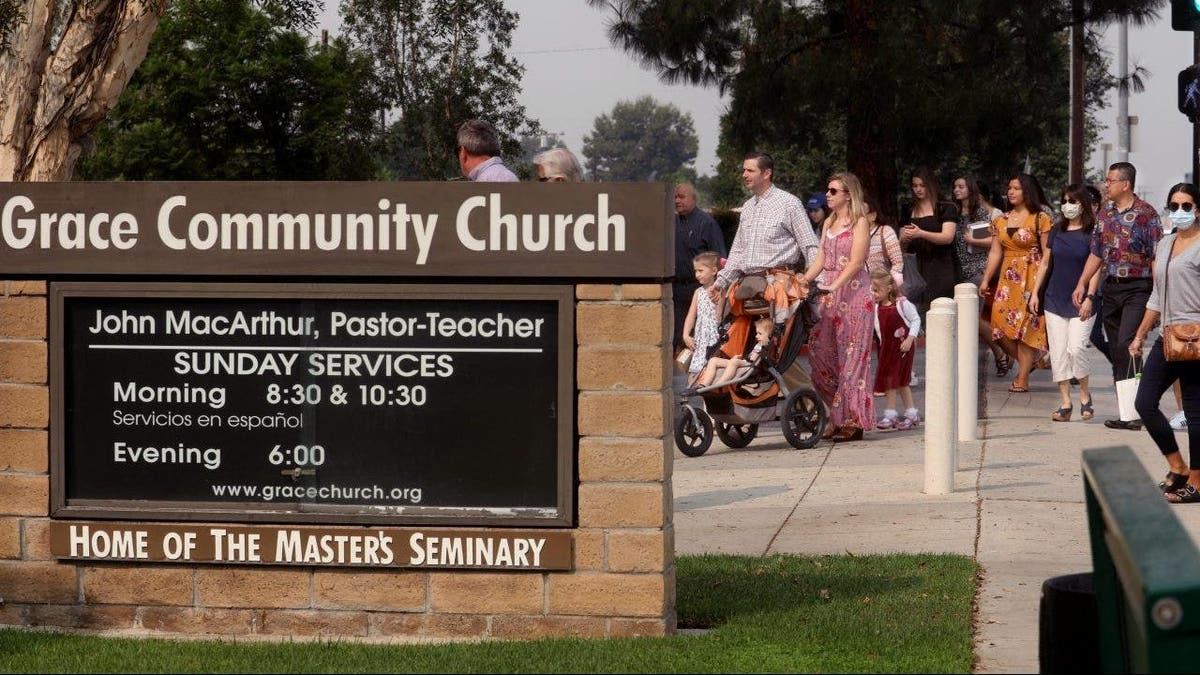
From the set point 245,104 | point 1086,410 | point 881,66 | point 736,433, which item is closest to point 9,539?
point 736,433

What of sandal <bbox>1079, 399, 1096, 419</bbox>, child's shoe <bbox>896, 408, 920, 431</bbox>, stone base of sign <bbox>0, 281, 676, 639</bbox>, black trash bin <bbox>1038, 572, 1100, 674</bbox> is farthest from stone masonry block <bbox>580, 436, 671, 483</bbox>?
sandal <bbox>1079, 399, 1096, 419</bbox>

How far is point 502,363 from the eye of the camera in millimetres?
6375

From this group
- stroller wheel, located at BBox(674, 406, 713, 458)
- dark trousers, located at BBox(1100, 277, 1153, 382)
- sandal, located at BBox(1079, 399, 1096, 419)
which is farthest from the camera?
sandal, located at BBox(1079, 399, 1096, 419)

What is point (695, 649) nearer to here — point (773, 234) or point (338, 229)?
point (338, 229)

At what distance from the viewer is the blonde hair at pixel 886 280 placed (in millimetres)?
14016

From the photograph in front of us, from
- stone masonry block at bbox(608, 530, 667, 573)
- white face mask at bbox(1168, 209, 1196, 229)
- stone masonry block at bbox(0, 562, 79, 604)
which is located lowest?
stone masonry block at bbox(0, 562, 79, 604)

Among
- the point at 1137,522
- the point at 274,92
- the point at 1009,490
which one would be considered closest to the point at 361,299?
the point at 1137,522

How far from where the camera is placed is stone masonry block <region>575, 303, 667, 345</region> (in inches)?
245

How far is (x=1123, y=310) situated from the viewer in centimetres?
1282

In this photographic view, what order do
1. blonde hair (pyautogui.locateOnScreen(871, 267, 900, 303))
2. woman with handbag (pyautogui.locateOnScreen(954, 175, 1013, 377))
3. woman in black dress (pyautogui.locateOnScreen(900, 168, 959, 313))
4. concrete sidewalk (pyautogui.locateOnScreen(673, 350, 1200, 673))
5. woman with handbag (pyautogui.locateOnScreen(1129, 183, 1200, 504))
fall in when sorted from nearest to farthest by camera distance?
concrete sidewalk (pyautogui.locateOnScreen(673, 350, 1200, 673))
woman with handbag (pyautogui.locateOnScreen(1129, 183, 1200, 504))
blonde hair (pyautogui.locateOnScreen(871, 267, 900, 303))
woman in black dress (pyautogui.locateOnScreen(900, 168, 959, 313))
woman with handbag (pyautogui.locateOnScreen(954, 175, 1013, 377))

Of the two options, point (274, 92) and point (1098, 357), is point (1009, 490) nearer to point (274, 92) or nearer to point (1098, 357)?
point (1098, 357)

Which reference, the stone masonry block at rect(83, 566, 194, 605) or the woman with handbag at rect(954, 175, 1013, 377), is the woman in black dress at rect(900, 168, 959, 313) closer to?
the woman with handbag at rect(954, 175, 1013, 377)

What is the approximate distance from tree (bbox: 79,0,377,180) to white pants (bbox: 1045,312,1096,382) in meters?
23.5

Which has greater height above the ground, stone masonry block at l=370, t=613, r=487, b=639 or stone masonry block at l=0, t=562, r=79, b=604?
stone masonry block at l=0, t=562, r=79, b=604
